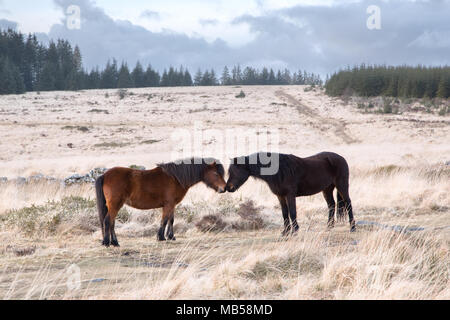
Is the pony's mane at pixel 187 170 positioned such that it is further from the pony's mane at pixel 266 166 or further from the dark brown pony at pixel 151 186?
the pony's mane at pixel 266 166

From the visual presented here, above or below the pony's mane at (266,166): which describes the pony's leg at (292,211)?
below

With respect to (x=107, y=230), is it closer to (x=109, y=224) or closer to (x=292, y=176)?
(x=109, y=224)

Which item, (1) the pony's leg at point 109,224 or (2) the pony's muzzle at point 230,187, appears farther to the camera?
(2) the pony's muzzle at point 230,187

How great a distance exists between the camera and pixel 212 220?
9336mm

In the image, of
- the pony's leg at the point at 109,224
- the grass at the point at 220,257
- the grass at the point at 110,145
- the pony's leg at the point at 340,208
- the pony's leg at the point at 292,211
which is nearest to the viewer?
the grass at the point at 220,257

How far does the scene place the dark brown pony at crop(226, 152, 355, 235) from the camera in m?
8.11

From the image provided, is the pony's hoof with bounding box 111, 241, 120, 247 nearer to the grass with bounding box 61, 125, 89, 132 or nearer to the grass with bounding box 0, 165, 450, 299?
the grass with bounding box 0, 165, 450, 299

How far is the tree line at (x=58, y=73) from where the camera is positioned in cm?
8375

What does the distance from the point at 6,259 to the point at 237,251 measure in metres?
3.27

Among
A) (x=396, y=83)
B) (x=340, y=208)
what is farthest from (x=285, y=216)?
(x=396, y=83)

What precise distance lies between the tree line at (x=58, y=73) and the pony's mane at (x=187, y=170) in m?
78.0

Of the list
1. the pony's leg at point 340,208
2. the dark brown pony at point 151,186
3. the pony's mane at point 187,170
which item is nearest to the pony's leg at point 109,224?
the dark brown pony at point 151,186

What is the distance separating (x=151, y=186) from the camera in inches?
307

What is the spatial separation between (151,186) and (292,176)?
7.95ft
